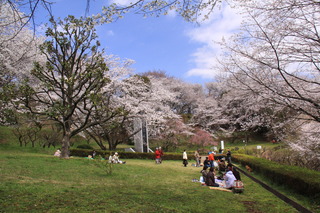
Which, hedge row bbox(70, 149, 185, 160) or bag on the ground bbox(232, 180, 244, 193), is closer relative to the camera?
bag on the ground bbox(232, 180, 244, 193)

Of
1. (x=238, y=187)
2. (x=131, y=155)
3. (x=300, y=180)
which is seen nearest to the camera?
(x=300, y=180)

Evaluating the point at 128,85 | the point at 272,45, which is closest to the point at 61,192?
the point at 272,45

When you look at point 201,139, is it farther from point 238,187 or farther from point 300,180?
point 300,180

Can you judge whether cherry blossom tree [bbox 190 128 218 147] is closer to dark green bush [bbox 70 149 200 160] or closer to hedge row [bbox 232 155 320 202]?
dark green bush [bbox 70 149 200 160]

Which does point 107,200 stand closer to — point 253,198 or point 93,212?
point 93,212

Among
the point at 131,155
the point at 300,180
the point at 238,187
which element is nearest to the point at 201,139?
the point at 131,155

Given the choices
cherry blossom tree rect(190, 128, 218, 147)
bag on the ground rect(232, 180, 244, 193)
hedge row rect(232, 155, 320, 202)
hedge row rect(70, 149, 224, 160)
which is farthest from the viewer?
cherry blossom tree rect(190, 128, 218, 147)

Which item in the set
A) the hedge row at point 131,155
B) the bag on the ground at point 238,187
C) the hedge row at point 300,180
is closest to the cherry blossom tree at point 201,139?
the hedge row at point 131,155

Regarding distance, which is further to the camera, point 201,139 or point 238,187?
point 201,139

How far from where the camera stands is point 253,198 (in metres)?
7.66

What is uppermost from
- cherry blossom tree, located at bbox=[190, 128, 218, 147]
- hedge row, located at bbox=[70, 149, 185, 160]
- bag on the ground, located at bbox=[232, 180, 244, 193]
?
cherry blossom tree, located at bbox=[190, 128, 218, 147]

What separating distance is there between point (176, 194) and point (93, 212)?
9.83ft

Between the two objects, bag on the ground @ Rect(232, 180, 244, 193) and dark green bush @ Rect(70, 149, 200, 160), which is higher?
dark green bush @ Rect(70, 149, 200, 160)

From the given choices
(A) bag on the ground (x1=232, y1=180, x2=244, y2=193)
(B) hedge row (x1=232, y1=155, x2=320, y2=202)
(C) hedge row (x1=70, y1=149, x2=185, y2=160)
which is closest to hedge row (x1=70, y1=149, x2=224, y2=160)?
(C) hedge row (x1=70, y1=149, x2=185, y2=160)
